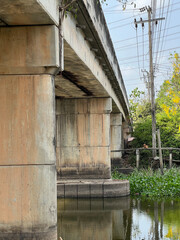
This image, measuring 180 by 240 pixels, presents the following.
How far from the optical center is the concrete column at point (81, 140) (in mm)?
17531

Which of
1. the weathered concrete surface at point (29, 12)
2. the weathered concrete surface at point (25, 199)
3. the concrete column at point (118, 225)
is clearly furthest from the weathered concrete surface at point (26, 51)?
the concrete column at point (118, 225)

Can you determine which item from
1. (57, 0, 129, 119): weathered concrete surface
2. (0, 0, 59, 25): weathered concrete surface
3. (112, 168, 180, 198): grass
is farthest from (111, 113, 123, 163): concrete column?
(0, 0, 59, 25): weathered concrete surface

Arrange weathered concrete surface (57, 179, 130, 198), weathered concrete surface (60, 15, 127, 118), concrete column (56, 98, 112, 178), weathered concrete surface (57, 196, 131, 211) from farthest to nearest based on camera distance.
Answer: concrete column (56, 98, 112, 178)
weathered concrete surface (57, 179, 130, 198)
weathered concrete surface (57, 196, 131, 211)
weathered concrete surface (60, 15, 127, 118)

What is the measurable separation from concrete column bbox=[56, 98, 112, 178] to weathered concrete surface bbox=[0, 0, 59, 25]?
10408 millimetres

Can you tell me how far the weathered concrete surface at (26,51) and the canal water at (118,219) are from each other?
440 cm

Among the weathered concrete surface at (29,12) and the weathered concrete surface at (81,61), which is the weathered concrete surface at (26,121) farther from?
the weathered concrete surface at (81,61)

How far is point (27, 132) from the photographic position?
6852mm

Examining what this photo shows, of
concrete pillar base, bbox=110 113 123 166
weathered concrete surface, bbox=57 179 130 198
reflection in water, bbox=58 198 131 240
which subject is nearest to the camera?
reflection in water, bbox=58 198 131 240

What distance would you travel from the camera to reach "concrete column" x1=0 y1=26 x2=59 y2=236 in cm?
679

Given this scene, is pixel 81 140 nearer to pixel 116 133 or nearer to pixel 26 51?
pixel 26 51

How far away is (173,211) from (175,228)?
2.61 m

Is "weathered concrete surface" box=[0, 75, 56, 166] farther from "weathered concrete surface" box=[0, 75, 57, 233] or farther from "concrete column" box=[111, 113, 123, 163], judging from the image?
"concrete column" box=[111, 113, 123, 163]

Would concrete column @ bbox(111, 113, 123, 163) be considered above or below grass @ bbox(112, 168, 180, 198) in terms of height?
above

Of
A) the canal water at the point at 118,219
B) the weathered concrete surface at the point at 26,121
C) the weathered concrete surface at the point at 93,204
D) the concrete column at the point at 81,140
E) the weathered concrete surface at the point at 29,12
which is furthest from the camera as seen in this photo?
the concrete column at the point at 81,140
